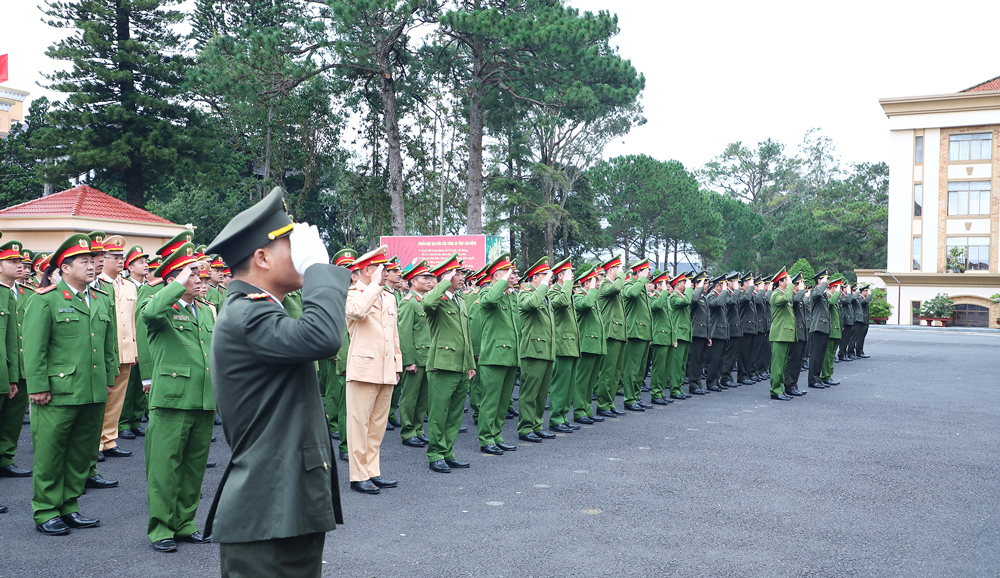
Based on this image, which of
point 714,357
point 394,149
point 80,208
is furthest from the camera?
point 394,149

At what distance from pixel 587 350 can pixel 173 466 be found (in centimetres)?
561

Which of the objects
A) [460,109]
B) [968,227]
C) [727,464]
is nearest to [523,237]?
[460,109]

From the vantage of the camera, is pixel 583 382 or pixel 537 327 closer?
pixel 537 327

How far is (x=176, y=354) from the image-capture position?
480cm

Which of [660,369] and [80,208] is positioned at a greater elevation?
[80,208]

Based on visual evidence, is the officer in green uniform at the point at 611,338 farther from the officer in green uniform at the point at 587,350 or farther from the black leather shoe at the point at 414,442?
the black leather shoe at the point at 414,442

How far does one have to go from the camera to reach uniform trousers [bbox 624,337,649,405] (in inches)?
418

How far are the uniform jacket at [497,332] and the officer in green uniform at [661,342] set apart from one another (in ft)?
13.6

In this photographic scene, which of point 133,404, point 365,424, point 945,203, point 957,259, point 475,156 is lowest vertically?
point 133,404

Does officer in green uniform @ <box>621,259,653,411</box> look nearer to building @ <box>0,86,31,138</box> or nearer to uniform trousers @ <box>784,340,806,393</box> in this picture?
uniform trousers @ <box>784,340,806,393</box>

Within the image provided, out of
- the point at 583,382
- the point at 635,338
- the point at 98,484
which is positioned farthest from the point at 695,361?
the point at 98,484

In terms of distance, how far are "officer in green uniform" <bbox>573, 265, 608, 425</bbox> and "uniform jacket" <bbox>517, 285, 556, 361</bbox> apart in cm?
114

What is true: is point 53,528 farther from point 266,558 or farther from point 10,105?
point 10,105

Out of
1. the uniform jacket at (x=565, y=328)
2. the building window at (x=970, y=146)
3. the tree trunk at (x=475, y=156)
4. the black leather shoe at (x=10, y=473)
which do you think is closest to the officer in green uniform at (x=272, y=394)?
the black leather shoe at (x=10, y=473)
